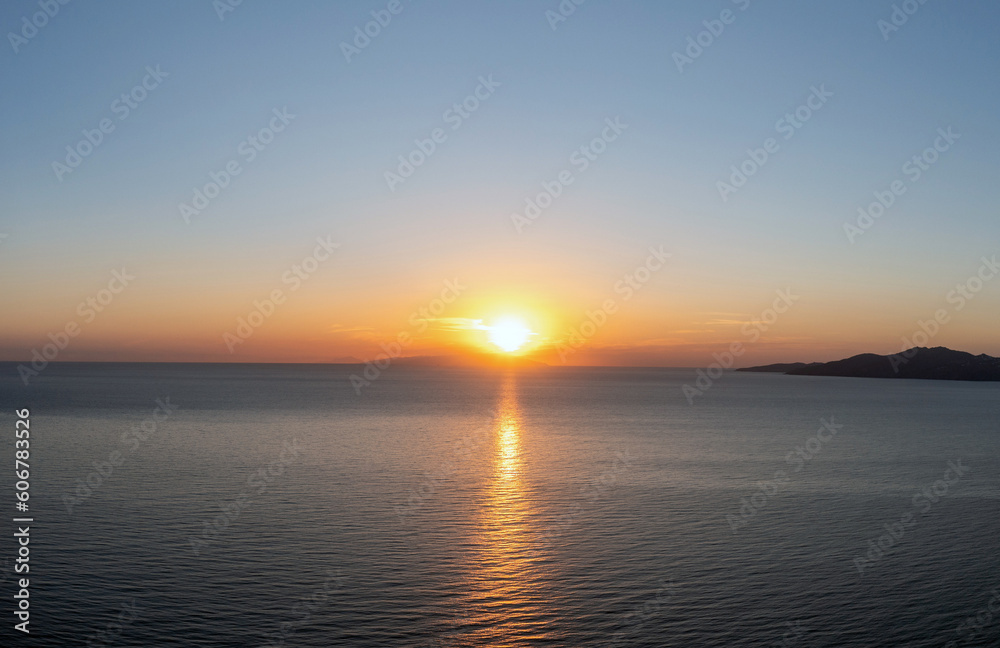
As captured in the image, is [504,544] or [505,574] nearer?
[505,574]

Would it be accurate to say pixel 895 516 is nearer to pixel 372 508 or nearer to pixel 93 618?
pixel 372 508

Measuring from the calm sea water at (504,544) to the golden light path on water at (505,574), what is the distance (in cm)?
13

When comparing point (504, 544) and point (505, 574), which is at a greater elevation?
point (504, 544)

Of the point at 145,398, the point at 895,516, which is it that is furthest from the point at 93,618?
the point at 145,398

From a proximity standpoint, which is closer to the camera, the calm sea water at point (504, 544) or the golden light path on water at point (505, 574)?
the golden light path on water at point (505, 574)

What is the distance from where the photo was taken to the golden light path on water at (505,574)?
77.2 feet

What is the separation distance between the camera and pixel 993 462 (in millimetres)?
63562

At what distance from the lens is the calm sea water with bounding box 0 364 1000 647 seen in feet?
78.5

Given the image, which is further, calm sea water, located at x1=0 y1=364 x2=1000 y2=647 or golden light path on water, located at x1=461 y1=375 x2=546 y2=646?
calm sea water, located at x1=0 y1=364 x2=1000 y2=647

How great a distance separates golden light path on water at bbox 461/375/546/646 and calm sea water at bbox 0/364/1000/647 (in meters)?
0.13

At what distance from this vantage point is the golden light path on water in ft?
77.2

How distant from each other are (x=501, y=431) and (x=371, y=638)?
223 feet

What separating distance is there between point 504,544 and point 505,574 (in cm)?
482

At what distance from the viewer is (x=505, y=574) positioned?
29.4 metres
